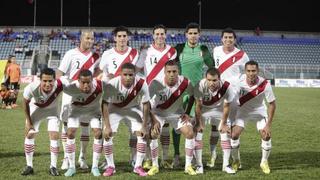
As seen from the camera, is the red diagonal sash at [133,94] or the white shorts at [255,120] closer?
the red diagonal sash at [133,94]

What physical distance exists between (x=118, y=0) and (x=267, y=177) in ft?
140

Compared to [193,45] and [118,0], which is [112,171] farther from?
[118,0]

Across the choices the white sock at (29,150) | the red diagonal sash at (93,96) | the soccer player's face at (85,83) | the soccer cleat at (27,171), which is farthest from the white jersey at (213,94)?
the soccer cleat at (27,171)

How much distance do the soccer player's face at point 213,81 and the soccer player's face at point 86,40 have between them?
2.02 metres

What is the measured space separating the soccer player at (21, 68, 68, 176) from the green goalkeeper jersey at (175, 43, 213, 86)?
205 centimetres

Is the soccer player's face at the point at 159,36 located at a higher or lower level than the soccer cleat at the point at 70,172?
higher

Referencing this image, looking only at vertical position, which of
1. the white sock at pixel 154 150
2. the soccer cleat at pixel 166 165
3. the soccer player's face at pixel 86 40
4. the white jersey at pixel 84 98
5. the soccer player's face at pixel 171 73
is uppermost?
the soccer player's face at pixel 86 40

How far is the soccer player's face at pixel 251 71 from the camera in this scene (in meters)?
7.49

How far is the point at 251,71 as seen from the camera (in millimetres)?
7500

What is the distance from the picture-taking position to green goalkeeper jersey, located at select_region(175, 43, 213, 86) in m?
7.94

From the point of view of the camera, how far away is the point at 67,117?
25.4 feet

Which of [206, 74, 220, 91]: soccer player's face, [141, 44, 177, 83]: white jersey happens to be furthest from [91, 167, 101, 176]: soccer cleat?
[206, 74, 220, 91]: soccer player's face

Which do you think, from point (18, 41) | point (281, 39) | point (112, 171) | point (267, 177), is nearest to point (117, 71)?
point (112, 171)

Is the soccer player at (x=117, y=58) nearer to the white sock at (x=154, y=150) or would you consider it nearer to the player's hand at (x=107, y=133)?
the white sock at (x=154, y=150)
